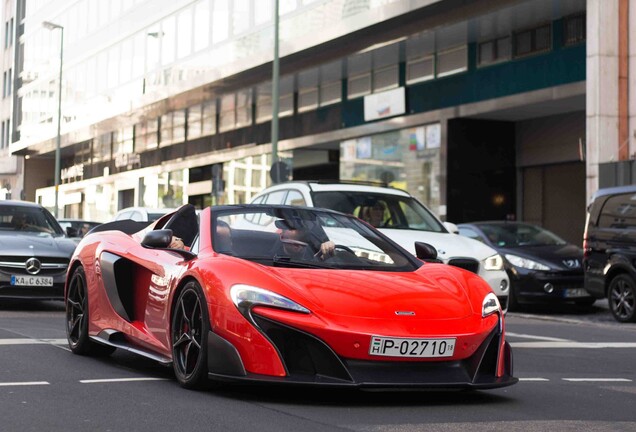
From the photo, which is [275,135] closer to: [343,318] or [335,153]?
[335,153]

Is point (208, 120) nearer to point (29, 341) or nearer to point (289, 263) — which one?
point (29, 341)

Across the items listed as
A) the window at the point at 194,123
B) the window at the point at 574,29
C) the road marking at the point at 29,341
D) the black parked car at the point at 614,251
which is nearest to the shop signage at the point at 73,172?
the window at the point at 194,123

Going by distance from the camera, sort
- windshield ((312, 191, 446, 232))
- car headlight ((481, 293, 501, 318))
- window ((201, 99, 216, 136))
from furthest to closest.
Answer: window ((201, 99, 216, 136)) < windshield ((312, 191, 446, 232)) < car headlight ((481, 293, 501, 318))

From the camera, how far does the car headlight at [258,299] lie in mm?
6828

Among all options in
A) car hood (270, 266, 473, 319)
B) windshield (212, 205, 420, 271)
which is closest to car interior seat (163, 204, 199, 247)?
windshield (212, 205, 420, 271)

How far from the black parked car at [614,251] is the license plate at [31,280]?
23.9 feet

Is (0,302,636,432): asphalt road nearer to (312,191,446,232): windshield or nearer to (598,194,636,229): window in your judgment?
(312,191,446,232): windshield

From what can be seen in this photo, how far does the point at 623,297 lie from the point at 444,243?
3966mm

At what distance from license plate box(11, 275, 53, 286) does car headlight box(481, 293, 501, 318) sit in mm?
8800

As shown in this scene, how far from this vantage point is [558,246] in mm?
19453

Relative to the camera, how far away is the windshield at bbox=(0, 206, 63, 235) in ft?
53.9

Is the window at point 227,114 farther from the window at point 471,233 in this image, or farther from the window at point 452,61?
the window at point 471,233

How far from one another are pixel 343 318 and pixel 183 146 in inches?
1731

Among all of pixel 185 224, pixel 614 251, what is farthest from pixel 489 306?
pixel 614 251
